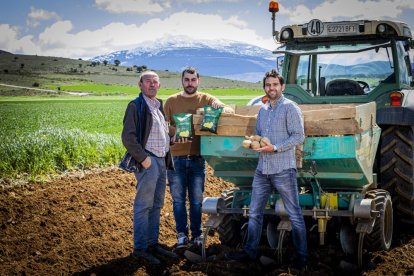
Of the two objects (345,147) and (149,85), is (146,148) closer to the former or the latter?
(149,85)

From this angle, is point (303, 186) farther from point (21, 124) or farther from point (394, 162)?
point (21, 124)

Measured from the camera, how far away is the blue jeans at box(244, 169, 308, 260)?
5156mm

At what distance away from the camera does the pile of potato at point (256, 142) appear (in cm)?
502

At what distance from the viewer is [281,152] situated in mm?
5109

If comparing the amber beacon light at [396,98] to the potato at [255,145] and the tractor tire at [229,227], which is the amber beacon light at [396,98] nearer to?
the tractor tire at [229,227]

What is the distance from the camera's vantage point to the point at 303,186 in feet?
19.3

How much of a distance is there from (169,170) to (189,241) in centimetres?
88

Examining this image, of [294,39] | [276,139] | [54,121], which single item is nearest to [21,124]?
[54,121]

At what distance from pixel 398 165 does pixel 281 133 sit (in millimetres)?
1898

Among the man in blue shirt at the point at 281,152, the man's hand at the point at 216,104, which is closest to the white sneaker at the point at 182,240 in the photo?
the man in blue shirt at the point at 281,152

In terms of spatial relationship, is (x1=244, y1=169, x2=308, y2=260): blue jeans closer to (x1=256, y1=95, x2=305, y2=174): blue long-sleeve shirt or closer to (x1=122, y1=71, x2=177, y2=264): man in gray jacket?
(x1=256, y1=95, x2=305, y2=174): blue long-sleeve shirt

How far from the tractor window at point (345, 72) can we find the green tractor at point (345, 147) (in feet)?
0.04

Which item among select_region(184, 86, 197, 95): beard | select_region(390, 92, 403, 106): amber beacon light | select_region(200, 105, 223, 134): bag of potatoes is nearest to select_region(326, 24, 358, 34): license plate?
select_region(390, 92, 403, 106): amber beacon light

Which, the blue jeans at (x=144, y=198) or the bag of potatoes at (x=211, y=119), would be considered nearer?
the bag of potatoes at (x=211, y=119)
